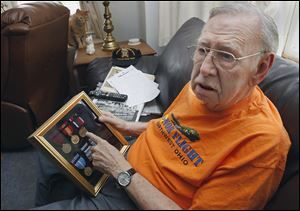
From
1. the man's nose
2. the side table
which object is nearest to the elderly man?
the man's nose

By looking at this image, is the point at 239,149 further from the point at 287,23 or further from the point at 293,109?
the point at 287,23

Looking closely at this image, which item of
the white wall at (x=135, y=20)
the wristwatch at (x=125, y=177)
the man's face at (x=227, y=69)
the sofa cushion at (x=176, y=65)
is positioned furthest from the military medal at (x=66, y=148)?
the white wall at (x=135, y=20)

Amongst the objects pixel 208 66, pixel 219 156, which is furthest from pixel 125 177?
pixel 208 66

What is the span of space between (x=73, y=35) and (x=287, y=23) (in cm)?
150

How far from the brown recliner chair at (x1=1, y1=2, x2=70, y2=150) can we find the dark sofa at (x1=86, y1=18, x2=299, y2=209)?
0.98 feet

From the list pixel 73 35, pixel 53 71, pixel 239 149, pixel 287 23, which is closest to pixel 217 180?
pixel 239 149

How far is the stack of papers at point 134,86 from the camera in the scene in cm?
128

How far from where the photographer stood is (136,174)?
2.38 ft

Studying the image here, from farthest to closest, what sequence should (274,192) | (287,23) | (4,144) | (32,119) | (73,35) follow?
(73,35) → (4,144) → (32,119) → (287,23) → (274,192)

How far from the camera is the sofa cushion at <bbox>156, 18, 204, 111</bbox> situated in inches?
44.8

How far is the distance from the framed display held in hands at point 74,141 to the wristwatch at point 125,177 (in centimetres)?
11

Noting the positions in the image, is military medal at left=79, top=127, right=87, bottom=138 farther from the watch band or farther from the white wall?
the white wall

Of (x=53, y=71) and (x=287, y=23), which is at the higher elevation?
(x=287, y=23)

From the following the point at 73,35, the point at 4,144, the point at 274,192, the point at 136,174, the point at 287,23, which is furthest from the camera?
the point at 73,35
